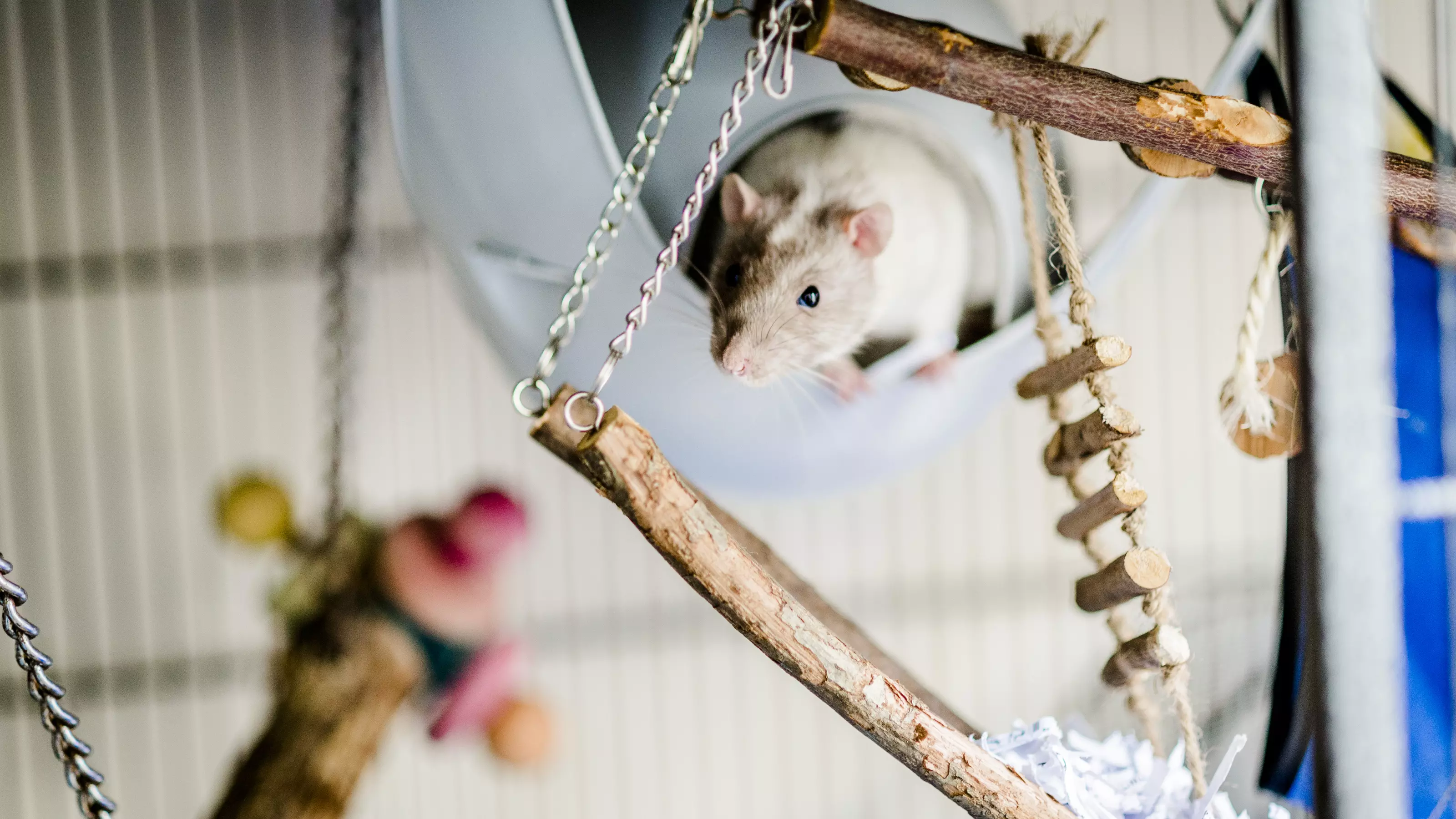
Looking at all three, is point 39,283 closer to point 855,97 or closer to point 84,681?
point 84,681

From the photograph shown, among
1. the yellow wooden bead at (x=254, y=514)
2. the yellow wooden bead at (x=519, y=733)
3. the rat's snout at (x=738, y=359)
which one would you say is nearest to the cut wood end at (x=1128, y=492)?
the rat's snout at (x=738, y=359)

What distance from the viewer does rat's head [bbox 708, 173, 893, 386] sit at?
62cm

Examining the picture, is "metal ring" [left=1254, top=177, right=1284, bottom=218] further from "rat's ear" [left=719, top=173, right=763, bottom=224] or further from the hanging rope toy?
"rat's ear" [left=719, top=173, right=763, bottom=224]

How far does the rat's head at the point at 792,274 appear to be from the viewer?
622mm

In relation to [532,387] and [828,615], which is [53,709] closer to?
[532,387]

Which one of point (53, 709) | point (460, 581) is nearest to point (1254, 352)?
point (53, 709)

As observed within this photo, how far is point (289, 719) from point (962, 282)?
0.74 m

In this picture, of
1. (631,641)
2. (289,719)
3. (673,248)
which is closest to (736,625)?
(673,248)

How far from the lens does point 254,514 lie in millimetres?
1137

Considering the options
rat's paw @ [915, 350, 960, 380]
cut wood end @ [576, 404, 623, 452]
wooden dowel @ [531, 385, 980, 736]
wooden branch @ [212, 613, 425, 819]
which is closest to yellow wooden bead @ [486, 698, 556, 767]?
wooden branch @ [212, 613, 425, 819]

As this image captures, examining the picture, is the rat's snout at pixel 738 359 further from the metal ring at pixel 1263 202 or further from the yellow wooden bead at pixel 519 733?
the yellow wooden bead at pixel 519 733

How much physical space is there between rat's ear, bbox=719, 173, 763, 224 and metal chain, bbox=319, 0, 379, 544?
413 millimetres

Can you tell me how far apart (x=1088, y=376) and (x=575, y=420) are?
0.28m

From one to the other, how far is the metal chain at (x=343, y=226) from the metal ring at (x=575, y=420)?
0.53 meters
